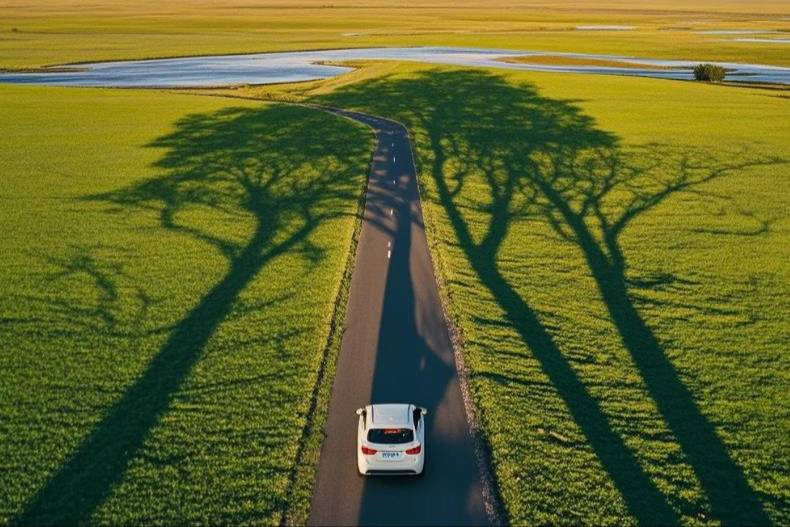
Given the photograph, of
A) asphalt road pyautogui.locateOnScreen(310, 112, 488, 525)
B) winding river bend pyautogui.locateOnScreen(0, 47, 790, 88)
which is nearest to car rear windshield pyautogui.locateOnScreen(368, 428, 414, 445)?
asphalt road pyautogui.locateOnScreen(310, 112, 488, 525)

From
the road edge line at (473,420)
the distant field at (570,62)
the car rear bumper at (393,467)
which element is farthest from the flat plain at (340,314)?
the distant field at (570,62)

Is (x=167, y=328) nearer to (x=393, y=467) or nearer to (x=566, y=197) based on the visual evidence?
(x=393, y=467)

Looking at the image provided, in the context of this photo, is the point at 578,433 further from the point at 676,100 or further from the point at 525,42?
the point at 525,42

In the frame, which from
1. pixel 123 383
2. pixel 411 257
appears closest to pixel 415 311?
pixel 411 257

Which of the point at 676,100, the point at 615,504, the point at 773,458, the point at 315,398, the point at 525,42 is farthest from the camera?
the point at 525,42

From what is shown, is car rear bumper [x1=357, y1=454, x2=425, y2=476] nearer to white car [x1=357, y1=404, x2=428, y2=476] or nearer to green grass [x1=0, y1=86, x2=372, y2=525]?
white car [x1=357, y1=404, x2=428, y2=476]

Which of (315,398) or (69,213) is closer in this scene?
(315,398)
